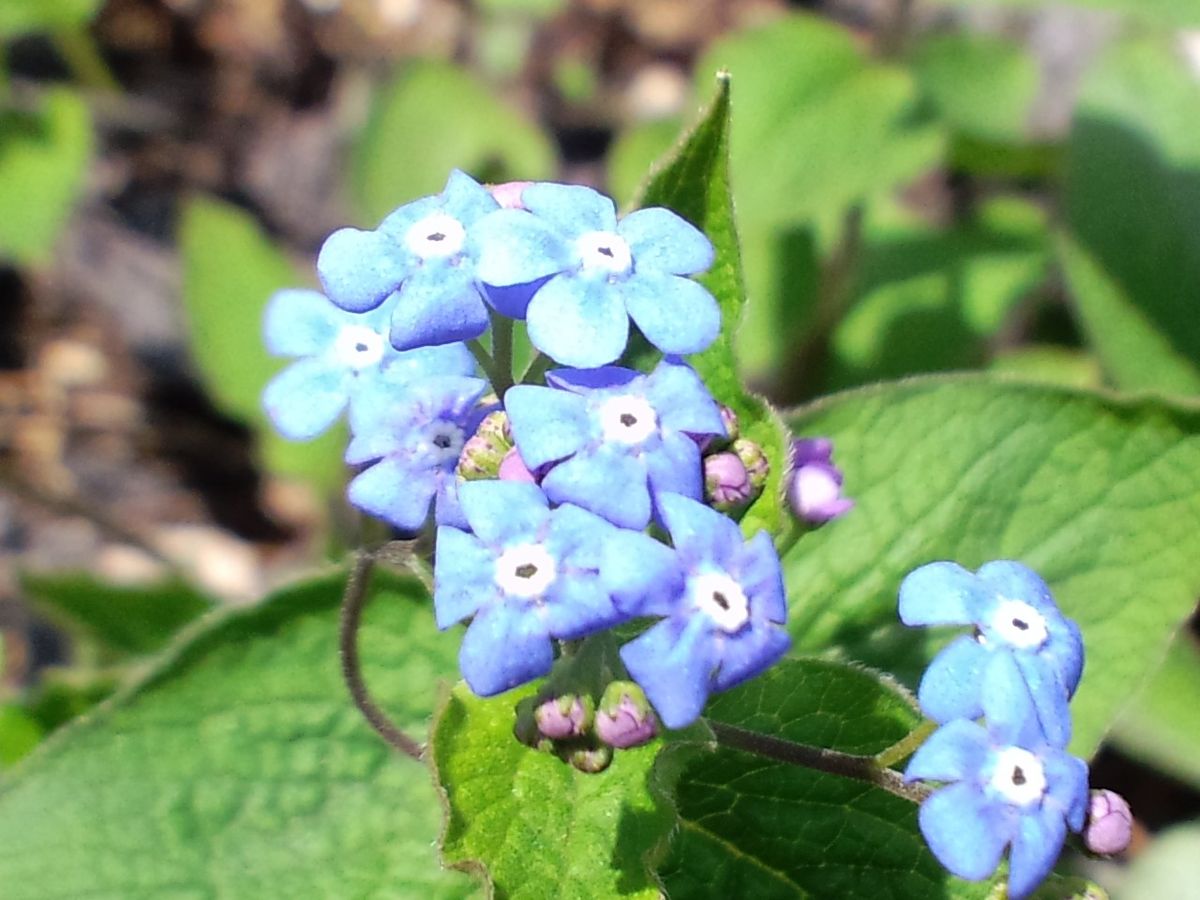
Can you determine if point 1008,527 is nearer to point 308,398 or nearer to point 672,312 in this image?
point 672,312

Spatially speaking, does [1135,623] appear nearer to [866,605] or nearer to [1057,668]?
[866,605]

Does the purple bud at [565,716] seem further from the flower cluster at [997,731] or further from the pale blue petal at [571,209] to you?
the pale blue petal at [571,209]

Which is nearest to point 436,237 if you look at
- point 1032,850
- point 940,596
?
point 940,596

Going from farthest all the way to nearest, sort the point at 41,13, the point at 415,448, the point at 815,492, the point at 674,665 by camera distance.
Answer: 1. the point at 41,13
2. the point at 815,492
3. the point at 415,448
4. the point at 674,665

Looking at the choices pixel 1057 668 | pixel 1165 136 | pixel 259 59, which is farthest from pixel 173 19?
pixel 1057 668

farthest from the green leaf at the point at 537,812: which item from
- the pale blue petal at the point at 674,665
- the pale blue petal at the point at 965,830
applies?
the pale blue petal at the point at 965,830

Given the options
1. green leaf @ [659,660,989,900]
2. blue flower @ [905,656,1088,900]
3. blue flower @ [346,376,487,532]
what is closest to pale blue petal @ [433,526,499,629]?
blue flower @ [346,376,487,532]

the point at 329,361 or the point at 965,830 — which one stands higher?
the point at 329,361

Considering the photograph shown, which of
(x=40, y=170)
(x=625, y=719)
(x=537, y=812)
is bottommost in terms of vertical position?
(x=537, y=812)
